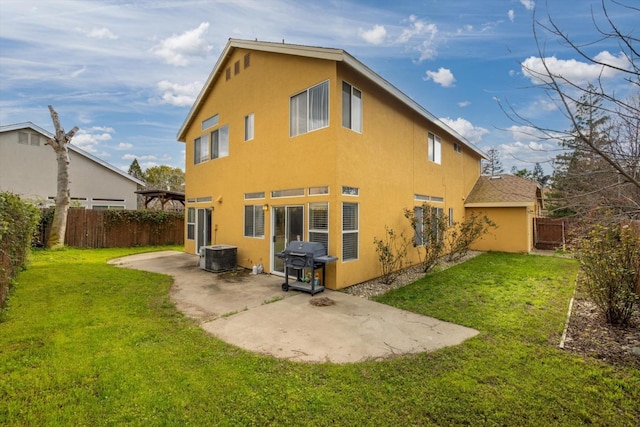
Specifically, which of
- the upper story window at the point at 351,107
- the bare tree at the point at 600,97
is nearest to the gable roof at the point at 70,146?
the upper story window at the point at 351,107

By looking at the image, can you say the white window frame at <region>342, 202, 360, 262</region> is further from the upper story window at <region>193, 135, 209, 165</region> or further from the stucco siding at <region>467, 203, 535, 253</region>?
the stucco siding at <region>467, 203, 535, 253</region>

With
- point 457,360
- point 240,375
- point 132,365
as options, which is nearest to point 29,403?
point 132,365

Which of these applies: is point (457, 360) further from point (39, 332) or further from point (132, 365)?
point (39, 332)

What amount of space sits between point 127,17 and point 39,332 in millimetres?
8394

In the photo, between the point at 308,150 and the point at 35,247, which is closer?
the point at 308,150

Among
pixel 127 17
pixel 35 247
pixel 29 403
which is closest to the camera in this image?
pixel 29 403

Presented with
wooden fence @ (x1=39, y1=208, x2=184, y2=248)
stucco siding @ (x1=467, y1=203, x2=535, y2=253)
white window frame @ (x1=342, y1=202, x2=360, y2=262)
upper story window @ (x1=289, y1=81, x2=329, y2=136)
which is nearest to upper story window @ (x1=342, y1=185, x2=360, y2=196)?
white window frame @ (x1=342, y1=202, x2=360, y2=262)

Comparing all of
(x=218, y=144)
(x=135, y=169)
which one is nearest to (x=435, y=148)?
(x=218, y=144)

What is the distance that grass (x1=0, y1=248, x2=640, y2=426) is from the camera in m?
2.70

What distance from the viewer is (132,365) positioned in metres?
3.51

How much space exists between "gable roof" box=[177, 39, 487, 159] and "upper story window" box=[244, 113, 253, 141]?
210cm

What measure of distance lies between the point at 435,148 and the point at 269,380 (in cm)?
1169

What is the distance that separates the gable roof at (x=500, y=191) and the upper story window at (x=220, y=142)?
12.4 m

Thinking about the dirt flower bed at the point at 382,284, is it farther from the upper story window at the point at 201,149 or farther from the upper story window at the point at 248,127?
the upper story window at the point at 201,149
